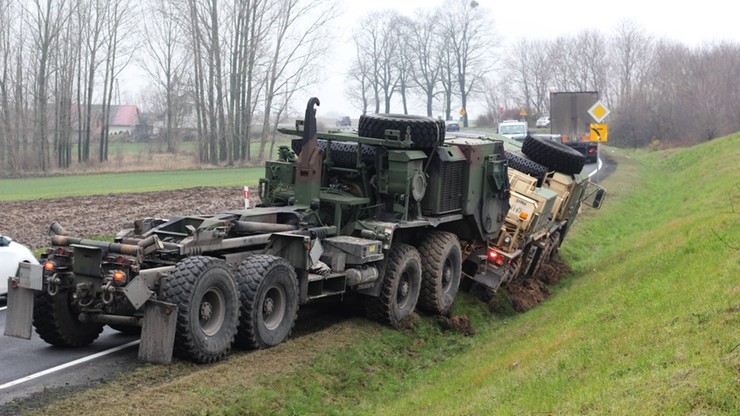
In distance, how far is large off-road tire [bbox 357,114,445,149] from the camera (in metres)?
13.9

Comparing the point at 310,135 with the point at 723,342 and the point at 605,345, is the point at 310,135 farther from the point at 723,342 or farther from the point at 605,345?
the point at 723,342

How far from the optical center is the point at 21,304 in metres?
10.5

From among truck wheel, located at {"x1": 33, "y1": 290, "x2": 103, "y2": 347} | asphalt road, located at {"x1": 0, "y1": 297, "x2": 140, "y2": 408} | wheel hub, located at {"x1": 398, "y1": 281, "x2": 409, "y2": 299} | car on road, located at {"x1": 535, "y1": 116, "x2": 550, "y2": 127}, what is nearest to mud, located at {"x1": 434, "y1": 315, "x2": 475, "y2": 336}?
wheel hub, located at {"x1": 398, "y1": 281, "x2": 409, "y2": 299}

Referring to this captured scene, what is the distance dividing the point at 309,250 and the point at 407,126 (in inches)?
122

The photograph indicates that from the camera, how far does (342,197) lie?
13383 mm

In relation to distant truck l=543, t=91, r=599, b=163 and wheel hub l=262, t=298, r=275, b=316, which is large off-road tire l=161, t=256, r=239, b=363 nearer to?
wheel hub l=262, t=298, r=275, b=316

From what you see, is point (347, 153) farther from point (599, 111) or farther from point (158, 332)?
point (599, 111)

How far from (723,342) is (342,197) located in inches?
250

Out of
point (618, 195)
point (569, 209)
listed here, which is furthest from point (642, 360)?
point (618, 195)

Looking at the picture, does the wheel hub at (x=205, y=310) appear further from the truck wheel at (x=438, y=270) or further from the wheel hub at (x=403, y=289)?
the truck wheel at (x=438, y=270)

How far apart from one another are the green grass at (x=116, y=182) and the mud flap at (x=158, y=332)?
23.1 metres

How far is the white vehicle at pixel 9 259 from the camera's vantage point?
14.0m

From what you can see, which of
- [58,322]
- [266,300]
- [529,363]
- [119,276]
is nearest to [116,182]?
[58,322]

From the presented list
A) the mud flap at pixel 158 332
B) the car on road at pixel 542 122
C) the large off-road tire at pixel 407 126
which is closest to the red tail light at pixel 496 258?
the large off-road tire at pixel 407 126
